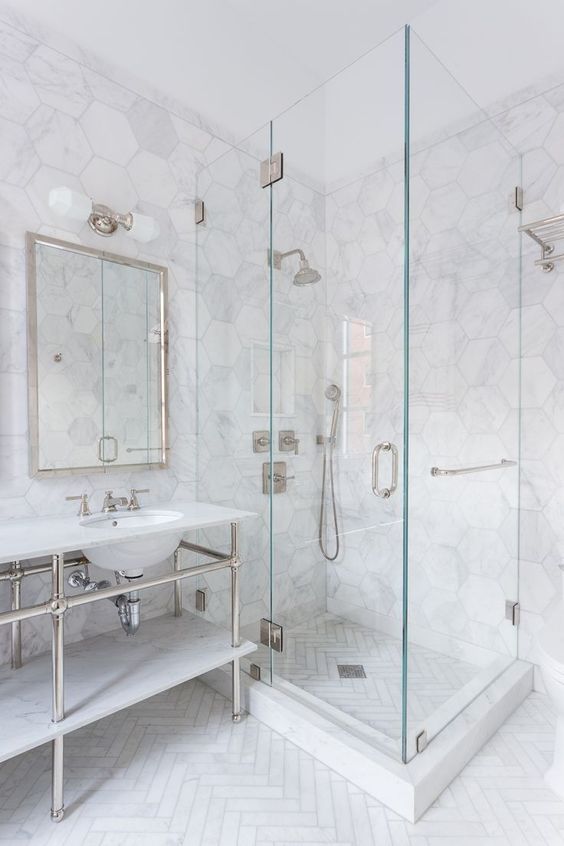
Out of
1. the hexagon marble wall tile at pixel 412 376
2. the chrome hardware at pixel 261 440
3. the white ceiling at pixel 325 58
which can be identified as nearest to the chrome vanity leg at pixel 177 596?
the hexagon marble wall tile at pixel 412 376

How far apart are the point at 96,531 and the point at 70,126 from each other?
1.59 meters

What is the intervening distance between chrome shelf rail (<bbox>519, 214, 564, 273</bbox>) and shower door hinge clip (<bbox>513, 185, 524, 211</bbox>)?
154 millimetres

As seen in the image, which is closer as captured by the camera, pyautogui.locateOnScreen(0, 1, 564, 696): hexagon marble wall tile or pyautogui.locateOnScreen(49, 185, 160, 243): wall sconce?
pyautogui.locateOnScreen(0, 1, 564, 696): hexagon marble wall tile

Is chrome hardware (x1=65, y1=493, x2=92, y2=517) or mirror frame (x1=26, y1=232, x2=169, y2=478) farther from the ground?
mirror frame (x1=26, y1=232, x2=169, y2=478)

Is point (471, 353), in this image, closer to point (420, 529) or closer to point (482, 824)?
point (420, 529)

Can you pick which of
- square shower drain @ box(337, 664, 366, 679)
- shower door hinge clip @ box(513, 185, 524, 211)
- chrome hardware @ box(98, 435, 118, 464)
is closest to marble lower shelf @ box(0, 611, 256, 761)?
square shower drain @ box(337, 664, 366, 679)

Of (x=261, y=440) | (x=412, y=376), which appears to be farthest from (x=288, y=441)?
(x=412, y=376)

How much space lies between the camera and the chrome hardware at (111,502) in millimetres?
1908

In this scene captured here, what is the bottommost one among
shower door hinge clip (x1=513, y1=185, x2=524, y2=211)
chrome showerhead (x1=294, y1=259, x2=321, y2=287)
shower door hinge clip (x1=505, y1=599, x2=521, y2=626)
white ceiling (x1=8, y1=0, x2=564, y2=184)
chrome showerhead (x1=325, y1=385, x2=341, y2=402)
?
shower door hinge clip (x1=505, y1=599, x2=521, y2=626)

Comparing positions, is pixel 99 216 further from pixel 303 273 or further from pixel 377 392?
pixel 377 392

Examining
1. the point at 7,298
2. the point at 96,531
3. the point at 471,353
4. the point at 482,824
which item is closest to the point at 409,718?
the point at 482,824

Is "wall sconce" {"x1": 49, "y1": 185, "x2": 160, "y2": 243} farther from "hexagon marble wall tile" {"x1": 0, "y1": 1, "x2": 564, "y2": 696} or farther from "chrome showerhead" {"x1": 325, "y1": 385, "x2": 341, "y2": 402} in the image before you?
"chrome showerhead" {"x1": 325, "y1": 385, "x2": 341, "y2": 402}

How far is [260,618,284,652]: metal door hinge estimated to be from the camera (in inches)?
75.7

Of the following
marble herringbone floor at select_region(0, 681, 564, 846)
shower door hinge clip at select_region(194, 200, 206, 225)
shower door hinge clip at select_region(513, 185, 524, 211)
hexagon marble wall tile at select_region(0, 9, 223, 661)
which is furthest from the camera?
shower door hinge clip at select_region(194, 200, 206, 225)
